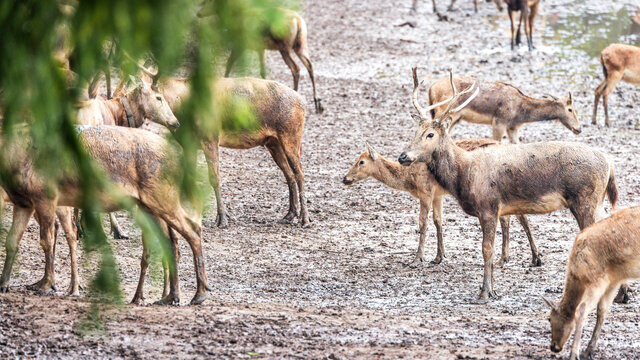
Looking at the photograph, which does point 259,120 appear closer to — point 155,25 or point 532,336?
point 532,336

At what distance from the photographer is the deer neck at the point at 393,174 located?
10211mm

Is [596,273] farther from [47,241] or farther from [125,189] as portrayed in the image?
[47,241]

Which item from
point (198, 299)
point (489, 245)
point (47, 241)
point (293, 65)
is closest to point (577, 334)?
point (489, 245)

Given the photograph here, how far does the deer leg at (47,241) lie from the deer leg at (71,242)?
179 millimetres

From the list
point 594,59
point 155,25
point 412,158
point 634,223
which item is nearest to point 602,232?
point 634,223

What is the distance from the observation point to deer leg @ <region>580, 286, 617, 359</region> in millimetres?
6422

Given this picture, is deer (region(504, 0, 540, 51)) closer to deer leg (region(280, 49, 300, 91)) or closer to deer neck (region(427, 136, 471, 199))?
deer leg (region(280, 49, 300, 91))

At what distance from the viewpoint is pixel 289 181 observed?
37.2 ft

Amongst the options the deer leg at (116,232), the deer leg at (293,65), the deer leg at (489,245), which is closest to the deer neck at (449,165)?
the deer leg at (489,245)

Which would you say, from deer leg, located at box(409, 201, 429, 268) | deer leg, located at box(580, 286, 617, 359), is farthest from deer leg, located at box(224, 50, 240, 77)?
deer leg, located at box(409, 201, 429, 268)

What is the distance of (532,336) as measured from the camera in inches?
275

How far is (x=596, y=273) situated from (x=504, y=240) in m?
3.26

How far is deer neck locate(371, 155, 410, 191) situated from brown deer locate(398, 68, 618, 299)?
4.02 ft

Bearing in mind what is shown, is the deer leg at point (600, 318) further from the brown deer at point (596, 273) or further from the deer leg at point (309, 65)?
the deer leg at point (309, 65)
